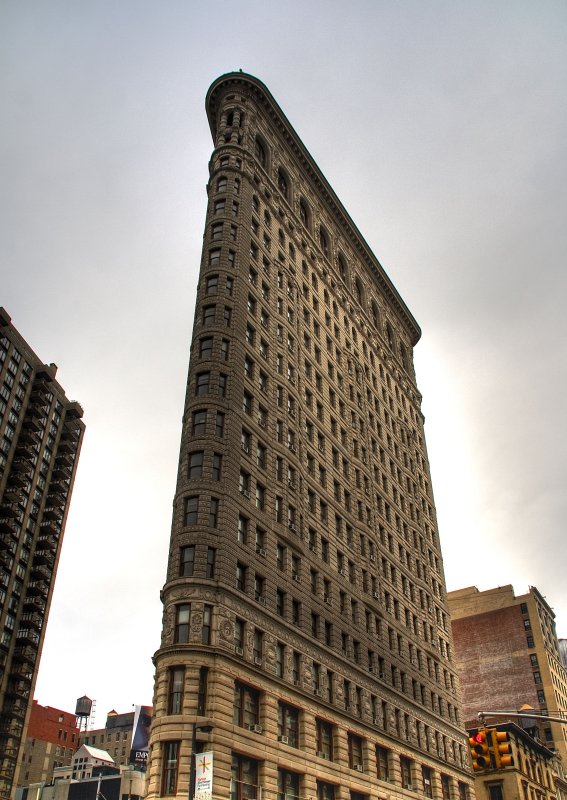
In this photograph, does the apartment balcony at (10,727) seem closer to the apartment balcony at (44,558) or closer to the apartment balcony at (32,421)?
the apartment balcony at (44,558)

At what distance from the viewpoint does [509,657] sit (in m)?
125

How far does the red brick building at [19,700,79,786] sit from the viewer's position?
13700cm

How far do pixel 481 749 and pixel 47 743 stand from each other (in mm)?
139228

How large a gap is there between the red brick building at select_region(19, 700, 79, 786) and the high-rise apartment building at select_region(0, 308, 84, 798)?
40749 millimetres

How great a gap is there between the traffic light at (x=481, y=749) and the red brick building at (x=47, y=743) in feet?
431

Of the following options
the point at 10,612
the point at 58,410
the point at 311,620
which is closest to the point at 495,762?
the point at 311,620

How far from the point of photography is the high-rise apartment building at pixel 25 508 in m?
102

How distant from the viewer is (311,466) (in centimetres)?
6053

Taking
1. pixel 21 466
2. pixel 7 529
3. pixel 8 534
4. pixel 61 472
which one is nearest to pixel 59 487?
pixel 61 472

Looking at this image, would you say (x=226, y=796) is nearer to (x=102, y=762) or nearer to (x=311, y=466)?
(x=311, y=466)

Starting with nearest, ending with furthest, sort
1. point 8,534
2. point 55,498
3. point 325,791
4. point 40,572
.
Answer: point 325,791 → point 8,534 → point 40,572 → point 55,498

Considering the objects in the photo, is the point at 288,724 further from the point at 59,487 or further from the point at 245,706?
the point at 59,487

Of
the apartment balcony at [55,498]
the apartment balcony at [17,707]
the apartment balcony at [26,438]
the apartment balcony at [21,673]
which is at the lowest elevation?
the apartment balcony at [17,707]

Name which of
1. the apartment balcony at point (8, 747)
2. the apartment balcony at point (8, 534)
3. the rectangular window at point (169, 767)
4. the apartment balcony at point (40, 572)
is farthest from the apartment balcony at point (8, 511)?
the rectangular window at point (169, 767)
